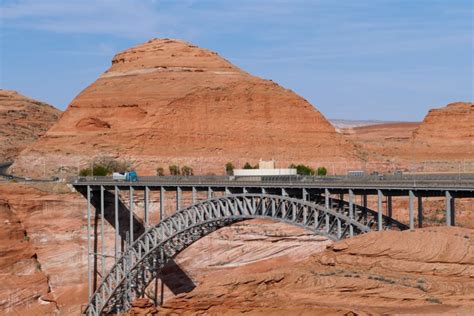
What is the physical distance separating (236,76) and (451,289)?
256 feet

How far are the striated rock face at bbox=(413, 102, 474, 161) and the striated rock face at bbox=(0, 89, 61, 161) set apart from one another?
55.1 metres

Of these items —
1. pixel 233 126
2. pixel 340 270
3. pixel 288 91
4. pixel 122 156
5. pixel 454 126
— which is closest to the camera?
pixel 340 270

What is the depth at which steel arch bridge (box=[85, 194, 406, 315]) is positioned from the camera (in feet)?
176

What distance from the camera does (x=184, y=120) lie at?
4006 inches

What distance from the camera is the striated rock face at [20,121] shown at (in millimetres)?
145375

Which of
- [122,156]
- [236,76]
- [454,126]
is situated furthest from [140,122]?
[454,126]

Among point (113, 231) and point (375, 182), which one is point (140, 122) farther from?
point (375, 182)

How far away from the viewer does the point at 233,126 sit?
105m

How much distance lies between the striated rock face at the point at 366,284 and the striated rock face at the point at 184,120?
61302 mm

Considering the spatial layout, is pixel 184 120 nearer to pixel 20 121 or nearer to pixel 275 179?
pixel 275 179

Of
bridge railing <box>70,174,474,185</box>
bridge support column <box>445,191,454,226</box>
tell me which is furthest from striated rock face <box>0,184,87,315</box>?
bridge support column <box>445,191,454,226</box>

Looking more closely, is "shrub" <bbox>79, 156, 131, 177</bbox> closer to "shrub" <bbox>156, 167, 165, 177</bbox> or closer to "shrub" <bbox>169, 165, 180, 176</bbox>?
"shrub" <bbox>156, 167, 165, 177</bbox>

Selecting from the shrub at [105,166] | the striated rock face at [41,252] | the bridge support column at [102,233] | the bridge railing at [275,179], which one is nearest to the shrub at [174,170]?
the shrub at [105,166]

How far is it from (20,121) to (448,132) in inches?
2502
